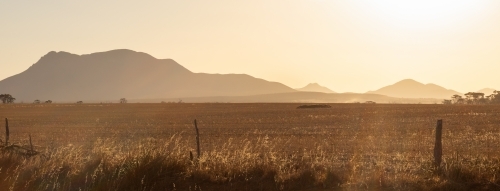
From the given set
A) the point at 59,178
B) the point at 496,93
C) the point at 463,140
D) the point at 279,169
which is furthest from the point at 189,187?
the point at 496,93

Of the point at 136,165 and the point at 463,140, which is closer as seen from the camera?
the point at 136,165

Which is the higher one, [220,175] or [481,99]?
[481,99]

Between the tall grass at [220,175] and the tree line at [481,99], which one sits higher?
the tree line at [481,99]

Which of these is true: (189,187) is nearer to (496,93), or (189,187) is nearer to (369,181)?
(369,181)

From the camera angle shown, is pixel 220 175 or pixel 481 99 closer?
pixel 220 175

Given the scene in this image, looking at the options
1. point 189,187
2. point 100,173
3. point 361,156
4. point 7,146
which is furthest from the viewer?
point 361,156

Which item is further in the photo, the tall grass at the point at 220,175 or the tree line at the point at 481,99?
the tree line at the point at 481,99

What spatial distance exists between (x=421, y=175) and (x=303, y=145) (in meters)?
9.12

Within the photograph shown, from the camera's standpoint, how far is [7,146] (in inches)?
523

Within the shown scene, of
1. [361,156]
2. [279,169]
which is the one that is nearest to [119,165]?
[279,169]

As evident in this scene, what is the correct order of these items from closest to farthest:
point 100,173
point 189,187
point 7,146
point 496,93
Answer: point 189,187, point 100,173, point 7,146, point 496,93

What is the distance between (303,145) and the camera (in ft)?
63.0

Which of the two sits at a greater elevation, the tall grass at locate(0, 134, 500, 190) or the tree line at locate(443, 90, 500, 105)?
the tree line at locate(443, 90, 500, 105)

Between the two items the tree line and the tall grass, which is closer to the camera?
the tall grass
